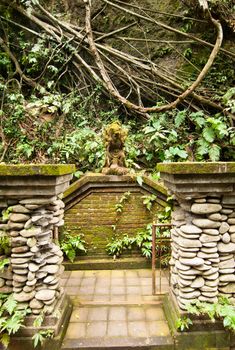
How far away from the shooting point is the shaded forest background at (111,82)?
710cm

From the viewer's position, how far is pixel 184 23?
8.73 metres

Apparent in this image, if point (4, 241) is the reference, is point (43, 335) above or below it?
below

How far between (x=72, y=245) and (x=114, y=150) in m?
2.17

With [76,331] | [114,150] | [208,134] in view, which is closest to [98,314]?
[76,331]

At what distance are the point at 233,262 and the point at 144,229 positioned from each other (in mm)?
2582

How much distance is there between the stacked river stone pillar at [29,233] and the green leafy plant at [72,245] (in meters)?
2.12

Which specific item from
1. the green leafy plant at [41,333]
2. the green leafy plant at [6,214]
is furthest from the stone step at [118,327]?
the green leafy plant at [6,214]

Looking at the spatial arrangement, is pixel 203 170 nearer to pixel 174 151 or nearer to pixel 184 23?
pixel 174 151

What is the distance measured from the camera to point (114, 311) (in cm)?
372

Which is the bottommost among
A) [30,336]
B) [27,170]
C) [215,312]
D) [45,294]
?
[30,336]

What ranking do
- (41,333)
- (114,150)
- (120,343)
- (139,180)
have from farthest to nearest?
(114,150), (139,180), (120,343), (41,333)

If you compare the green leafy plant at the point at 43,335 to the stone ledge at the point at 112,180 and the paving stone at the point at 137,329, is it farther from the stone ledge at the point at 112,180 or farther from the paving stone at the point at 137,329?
the stone ledge at the point at 112,180

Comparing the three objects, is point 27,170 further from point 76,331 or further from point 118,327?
point 118,327

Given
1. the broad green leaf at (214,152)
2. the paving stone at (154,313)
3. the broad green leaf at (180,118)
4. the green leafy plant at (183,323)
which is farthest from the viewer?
the broad green leaf at (180,118)
